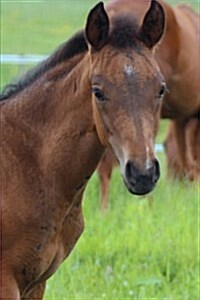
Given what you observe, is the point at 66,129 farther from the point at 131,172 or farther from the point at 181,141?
the point at 181,141

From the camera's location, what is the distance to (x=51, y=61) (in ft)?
17.6

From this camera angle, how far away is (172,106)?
926 cm

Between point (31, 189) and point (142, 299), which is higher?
point (31, 189)

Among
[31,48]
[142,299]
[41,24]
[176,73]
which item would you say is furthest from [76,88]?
[41,24]

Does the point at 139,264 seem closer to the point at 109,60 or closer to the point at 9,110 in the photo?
the point at 9,110

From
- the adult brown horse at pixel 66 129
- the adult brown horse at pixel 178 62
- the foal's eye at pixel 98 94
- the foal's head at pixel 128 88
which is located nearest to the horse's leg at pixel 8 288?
the adult brown horse at pixel 66 129

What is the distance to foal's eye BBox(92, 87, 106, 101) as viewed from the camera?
4828 millimetres

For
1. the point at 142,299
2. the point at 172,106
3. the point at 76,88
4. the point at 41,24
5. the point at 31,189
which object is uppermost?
the point at 76,88

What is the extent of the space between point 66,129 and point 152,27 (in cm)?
64

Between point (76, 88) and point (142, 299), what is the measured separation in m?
1.53

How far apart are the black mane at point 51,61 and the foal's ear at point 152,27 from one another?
0.33 metres

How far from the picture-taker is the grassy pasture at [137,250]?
637 centimetres

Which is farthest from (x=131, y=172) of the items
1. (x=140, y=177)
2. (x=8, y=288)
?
(x=8, y=288)

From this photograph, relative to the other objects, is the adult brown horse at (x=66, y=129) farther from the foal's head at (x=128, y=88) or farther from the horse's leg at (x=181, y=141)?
the horse's leg at (x=181, y=141)
